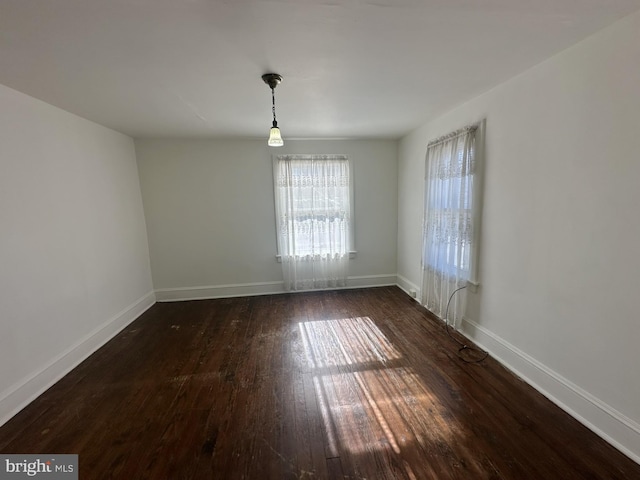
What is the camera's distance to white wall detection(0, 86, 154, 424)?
1.95 metres

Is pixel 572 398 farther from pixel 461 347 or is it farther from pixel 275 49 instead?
pixel 275 49

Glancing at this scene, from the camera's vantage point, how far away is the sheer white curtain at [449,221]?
257 centimetres

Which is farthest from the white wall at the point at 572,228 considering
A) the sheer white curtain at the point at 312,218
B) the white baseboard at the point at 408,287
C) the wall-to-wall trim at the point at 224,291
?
the wall-to-wall trim at the point at 224,291

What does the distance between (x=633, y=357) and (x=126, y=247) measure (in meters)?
4.52

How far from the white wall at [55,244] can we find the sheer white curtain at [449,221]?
362cm

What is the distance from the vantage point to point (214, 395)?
203cm

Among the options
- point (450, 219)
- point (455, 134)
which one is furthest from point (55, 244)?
point (455, 134)

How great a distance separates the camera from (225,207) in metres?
3.96

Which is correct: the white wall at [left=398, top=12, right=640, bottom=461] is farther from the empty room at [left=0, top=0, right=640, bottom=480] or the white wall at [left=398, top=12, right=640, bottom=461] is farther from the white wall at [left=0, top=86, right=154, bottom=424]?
the white wall at [left=0, top=86, right=154, bottom=424]

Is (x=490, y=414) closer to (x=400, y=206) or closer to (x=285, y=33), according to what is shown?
(x=285, y=33)

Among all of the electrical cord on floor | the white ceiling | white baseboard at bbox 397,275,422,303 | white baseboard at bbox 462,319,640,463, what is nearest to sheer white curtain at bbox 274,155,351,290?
white baseboard at bbox 397,275,422,303

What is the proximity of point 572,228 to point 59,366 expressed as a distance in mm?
3973

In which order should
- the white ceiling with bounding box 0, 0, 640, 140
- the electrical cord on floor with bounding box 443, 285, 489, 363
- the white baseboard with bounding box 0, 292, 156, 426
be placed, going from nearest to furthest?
the white ceiling with bounding box 0, 0, 640, 140 → the white baseboard with bounding box 0, 292, 156, 426 → the electrical cord on floor with bounding box 443, 285, 489, 363

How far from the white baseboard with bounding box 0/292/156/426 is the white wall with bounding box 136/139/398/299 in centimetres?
91
